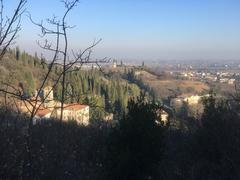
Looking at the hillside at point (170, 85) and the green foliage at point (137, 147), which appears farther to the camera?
the hillside at point (170, 85)

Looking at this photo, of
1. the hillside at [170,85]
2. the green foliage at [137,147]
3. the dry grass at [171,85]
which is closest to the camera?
the green foliage at [137,147]

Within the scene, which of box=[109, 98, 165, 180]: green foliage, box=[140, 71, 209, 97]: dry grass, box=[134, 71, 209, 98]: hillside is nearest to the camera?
box=[109, 98, 165, 180]: green foliage

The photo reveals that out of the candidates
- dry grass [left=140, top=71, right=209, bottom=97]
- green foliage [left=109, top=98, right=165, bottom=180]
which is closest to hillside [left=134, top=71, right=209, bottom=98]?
dry grass [left=140, top=71, right=209, bottom=97]

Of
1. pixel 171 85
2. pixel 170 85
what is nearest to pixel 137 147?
pixel 170 85

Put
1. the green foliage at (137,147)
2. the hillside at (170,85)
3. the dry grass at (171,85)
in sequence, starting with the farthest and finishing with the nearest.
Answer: the hillside at (170,85) → the dry grass at (171,85) → the green foliage at (137,147)

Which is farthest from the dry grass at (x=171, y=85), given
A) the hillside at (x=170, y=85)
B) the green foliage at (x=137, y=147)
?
the green foliage at (x=137, y=147)

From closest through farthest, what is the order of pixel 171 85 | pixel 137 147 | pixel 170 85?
pixel 137 147, pixel 170 85, pixel 171 85

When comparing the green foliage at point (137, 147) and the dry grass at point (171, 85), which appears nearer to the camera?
the green foliage at point (137, 147)

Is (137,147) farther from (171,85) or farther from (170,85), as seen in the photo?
(171,85)

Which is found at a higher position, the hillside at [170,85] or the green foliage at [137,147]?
the green foliage at [137,147]

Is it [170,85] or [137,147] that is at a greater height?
[137,147]

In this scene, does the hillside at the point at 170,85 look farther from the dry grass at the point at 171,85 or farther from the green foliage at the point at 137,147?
the green foliage at the point at 137,147

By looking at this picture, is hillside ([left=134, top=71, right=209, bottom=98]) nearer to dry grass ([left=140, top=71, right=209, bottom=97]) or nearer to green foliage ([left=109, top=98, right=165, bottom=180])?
dry grass ([left=140, top=71, right=209, bottom=97])
